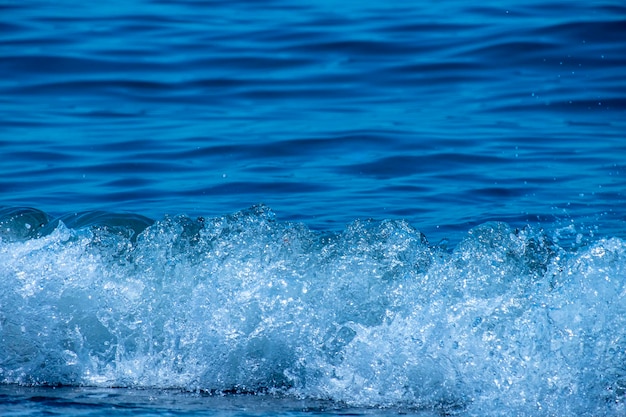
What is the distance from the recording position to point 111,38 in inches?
365

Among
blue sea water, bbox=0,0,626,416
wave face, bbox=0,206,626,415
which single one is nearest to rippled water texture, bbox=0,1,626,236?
blue sea water, bbox=0,0,626,416

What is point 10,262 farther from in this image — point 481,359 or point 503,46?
point 503,46

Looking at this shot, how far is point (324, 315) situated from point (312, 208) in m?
1.82

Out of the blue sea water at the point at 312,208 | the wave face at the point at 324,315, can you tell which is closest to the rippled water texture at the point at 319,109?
the blue sea water at the point at 312,208

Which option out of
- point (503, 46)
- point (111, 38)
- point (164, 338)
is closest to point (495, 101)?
point (503, 46)

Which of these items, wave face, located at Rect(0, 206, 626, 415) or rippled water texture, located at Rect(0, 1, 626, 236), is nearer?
wave face, located at Rect(0, 206, 626, 415)

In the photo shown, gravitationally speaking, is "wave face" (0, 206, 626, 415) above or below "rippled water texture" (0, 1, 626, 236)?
below

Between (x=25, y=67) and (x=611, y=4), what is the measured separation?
17.3 feet

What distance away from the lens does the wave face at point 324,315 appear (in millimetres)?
3424

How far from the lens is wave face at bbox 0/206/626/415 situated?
3.42 m

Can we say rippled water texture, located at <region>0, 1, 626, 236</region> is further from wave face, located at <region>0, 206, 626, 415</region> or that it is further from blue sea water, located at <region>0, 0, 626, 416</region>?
wave face, located at <region>0, 206, 626, 415</region>

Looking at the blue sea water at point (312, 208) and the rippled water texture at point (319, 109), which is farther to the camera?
the rippled water texture at point (319, 109)

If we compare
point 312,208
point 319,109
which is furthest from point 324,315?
point 319,109

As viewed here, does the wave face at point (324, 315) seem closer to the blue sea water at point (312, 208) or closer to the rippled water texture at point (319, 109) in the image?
the blue sea water at point (312, 208)
